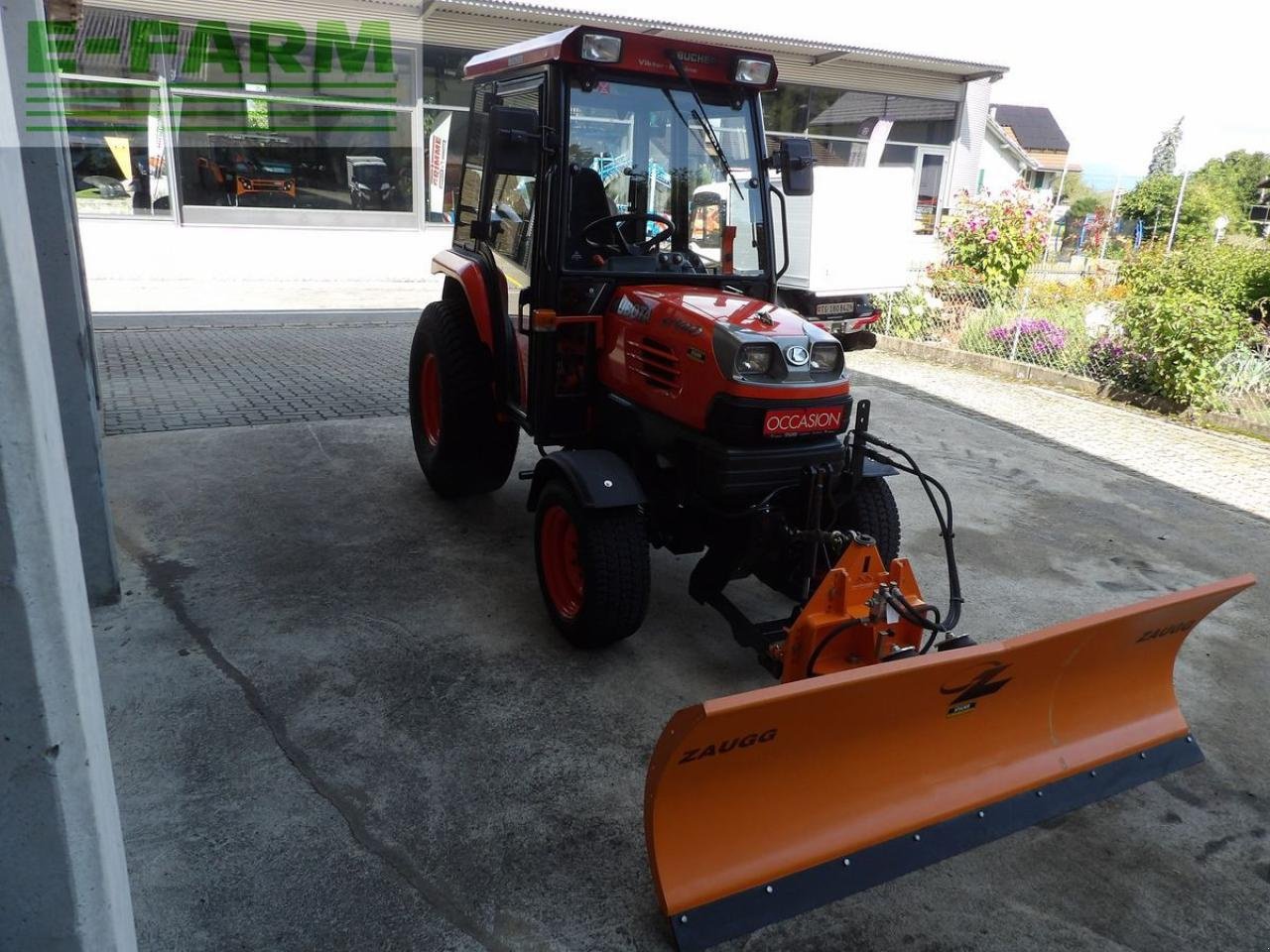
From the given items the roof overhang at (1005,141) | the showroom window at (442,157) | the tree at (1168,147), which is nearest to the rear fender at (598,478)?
the showroom window at (442,157)

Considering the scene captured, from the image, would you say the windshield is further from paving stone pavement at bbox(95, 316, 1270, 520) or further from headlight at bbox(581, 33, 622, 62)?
paving stone pavement at bbox(95, 316, 1270, 520)

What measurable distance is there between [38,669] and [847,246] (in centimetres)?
1096

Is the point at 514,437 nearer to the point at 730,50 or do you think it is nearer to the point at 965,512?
the point at 730,50

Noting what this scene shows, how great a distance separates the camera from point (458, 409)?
4.60 metres

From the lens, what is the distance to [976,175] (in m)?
17.9

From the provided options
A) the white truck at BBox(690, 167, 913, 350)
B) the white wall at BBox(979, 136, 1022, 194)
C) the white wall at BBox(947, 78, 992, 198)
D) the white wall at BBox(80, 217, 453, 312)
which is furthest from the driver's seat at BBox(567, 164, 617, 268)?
the white wall at BBox(979, 136, 1022, 194)

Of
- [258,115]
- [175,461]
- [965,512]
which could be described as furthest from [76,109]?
[965,512]

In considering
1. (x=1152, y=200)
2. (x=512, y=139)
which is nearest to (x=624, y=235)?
(x=512, y=139)

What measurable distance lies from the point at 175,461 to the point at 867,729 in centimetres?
453

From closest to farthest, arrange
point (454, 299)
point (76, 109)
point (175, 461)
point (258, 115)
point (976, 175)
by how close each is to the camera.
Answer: point (454, 299), point (175, 461), point (76, 109), point (258, 115), point (976, 175)

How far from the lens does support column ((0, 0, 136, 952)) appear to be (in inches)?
45.6

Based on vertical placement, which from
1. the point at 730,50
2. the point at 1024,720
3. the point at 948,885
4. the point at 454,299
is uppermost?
the point at 730,50

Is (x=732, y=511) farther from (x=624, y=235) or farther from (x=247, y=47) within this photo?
(x=247, y=47)

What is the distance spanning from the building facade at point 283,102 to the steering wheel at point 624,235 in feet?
29.4
